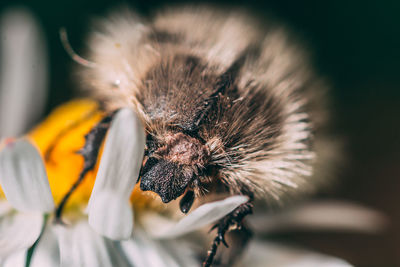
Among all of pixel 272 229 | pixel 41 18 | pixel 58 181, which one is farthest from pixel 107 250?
pixel 41 18

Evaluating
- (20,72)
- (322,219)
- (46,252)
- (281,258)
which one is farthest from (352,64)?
(46,252)

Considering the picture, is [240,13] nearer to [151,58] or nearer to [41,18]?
[151,58]

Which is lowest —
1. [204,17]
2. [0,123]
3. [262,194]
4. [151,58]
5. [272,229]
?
[0,123]

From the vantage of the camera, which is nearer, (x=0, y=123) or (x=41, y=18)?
(x=0, y=123)

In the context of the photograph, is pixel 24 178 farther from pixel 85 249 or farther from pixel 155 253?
pixel 155 253

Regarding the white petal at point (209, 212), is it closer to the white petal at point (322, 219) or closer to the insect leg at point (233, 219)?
the insect leg at point (233, 219)

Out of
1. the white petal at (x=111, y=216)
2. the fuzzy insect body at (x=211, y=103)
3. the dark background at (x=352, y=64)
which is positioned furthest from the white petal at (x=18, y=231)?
the dark background at (x=352, y=64)

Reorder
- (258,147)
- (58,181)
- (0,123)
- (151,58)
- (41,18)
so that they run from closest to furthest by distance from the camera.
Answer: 1. (258,147)
2. (151,58)
3. (58,181)
4. (0,123)
5. (41,18)
